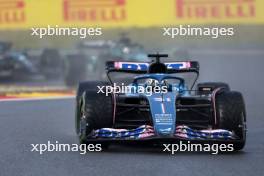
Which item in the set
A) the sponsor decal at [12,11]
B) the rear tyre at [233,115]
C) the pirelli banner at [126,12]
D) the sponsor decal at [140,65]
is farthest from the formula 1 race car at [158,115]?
the sponsor decal at [12,11]

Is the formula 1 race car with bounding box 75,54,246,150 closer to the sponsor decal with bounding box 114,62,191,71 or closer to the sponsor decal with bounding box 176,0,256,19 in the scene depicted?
the sponsor decal with bounding box 114,62,191,71

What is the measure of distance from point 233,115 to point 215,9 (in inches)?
551

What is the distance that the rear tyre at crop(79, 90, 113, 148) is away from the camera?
36.4ft

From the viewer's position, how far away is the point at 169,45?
2798 centimetres

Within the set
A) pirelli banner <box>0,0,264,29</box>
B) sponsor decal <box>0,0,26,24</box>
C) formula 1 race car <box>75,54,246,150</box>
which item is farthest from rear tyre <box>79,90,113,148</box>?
sponsor decal <box>0,0,26,24</box>

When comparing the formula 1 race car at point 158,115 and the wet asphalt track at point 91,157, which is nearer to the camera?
the wet asphalt track at point 91,157

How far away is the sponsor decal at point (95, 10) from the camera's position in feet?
81.3

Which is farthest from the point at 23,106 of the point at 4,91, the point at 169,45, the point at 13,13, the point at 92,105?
the point at 169,45

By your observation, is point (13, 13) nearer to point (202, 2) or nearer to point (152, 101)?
point (202, 2)

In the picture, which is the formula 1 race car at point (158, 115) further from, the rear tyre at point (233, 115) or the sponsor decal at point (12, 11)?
the sponsor decal at point (12, 11)

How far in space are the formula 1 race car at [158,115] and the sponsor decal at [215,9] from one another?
12696 mm

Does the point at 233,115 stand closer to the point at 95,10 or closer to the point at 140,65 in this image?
the point at 140,65

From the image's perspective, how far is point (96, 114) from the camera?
11156 mm

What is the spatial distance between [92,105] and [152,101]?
29.2 inches
